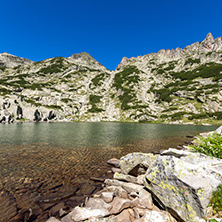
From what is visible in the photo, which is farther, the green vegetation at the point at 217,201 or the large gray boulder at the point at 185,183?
the large gray boulder at the point at 185,183

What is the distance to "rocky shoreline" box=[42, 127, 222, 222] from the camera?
4.80m

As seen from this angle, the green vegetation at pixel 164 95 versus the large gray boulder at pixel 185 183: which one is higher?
the green vegetation at pixel 164 95

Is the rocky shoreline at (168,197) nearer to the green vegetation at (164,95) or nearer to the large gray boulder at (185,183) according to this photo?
the large gray boulder at (185,183)

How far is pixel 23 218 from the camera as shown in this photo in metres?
6.27

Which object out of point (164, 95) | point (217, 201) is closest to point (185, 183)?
point (217, 201)

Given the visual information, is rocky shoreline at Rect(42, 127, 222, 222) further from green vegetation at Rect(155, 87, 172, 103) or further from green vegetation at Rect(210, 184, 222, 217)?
green vegetation at Rect(155, 87, 172, 103)

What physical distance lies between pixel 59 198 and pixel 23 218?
1997 millimetres

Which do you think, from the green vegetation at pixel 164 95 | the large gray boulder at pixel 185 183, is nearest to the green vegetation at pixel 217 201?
the large gray boulder at pixel 185 183

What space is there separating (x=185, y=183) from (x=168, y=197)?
118cm

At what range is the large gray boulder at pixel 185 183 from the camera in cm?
471

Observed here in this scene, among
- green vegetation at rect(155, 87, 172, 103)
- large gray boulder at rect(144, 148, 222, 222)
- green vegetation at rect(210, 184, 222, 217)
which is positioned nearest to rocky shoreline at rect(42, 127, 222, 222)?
large gray boulder at rect(144, 148, 222, 222)

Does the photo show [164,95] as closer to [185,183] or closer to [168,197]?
[168,197]

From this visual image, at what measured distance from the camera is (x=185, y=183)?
5102 millimetres

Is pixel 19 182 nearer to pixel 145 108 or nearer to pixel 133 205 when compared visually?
pixel 133 205
